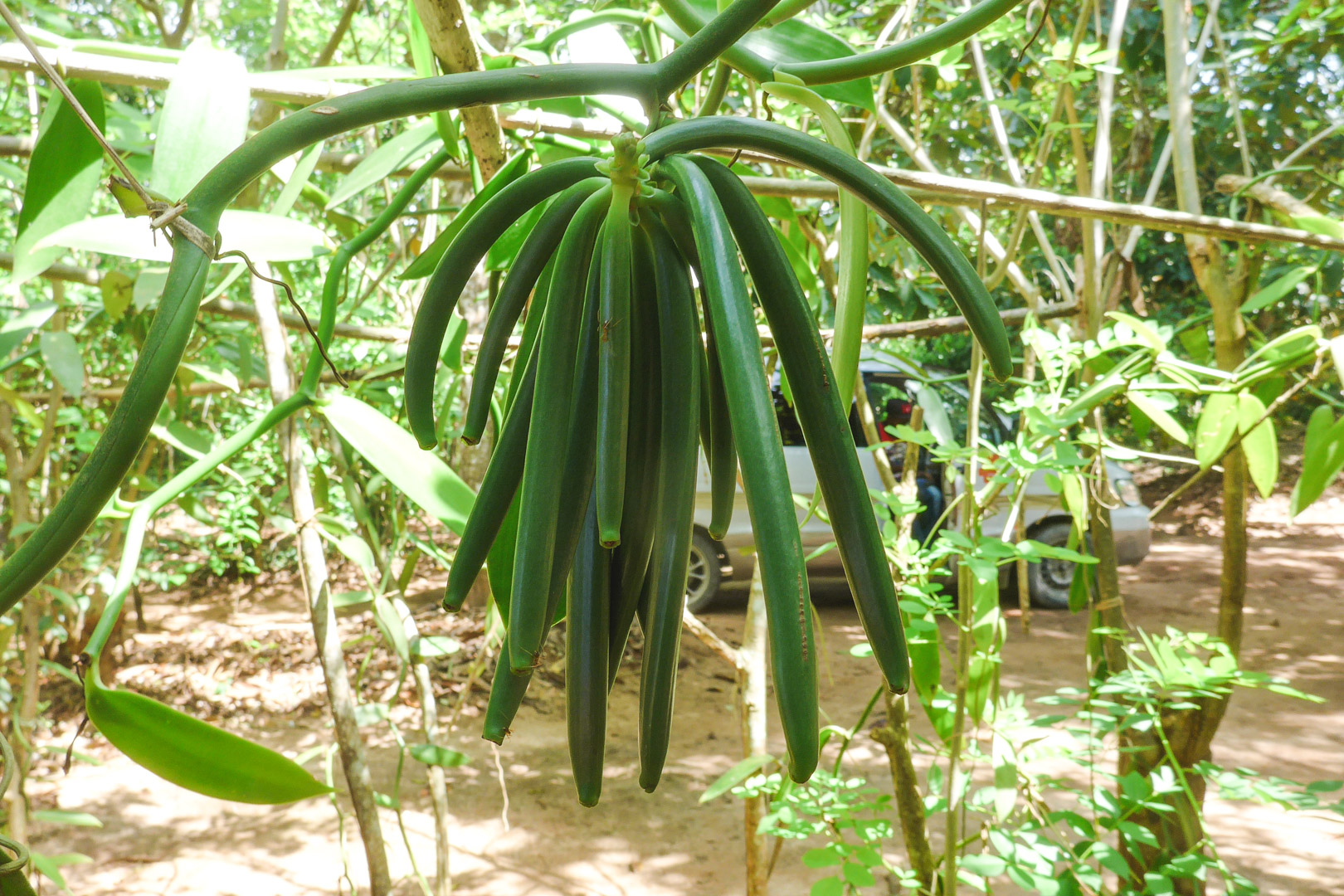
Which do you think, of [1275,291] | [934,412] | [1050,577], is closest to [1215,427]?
[1275,291]

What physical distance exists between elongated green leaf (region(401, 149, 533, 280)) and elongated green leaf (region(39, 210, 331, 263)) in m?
0.05

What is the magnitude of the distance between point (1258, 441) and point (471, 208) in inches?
29.7

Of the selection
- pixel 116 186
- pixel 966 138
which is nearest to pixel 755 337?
pixel 116 186

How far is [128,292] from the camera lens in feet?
3.20

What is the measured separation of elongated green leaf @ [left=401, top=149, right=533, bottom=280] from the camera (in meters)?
0.37

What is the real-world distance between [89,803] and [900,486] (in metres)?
1.95

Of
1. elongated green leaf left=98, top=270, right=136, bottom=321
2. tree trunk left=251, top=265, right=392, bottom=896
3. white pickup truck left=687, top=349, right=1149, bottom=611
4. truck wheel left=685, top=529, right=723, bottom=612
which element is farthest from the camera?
truck wheel left=685, top=529, right=723, bottom=612

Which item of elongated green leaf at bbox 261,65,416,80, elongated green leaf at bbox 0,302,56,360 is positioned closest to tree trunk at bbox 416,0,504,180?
elongated green leaf at bbox 261,65,416,80

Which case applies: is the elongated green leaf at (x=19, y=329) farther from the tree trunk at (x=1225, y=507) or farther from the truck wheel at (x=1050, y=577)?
the truck wheel at (x=1050, y=577)

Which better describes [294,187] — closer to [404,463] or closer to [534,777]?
[404,463]

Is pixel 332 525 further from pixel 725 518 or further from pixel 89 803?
pixel 89 803

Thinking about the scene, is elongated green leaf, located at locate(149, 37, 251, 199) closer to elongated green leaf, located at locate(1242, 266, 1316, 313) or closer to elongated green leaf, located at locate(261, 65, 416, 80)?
elongated green leaf, located at locate(261, 65, 416, 80)

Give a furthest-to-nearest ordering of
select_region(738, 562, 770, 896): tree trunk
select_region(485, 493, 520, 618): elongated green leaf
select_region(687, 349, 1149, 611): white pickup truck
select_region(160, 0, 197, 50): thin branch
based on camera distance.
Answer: select_region(687, 349, 1149, 611): white pickup truck → select_region(160, 0, 197, 50): thin branch → select_region(738, 562, 770, 896): tree trunk → select_region(485, 493, 520, 618): elongated green leaf

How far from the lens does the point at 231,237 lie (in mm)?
366
